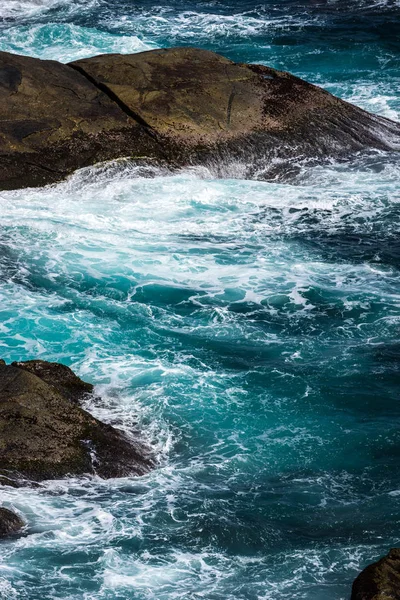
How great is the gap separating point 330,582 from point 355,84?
16.7 metres

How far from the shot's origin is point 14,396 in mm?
9406

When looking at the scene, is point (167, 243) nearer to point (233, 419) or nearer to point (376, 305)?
point (376, 305)

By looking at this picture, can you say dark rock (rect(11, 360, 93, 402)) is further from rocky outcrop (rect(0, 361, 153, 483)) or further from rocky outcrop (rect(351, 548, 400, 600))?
rocky outcrop (rect(351, 548, 400, 600))

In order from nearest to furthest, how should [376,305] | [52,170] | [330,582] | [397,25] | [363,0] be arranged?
1. [330,582]
2. [376,305]
3. [52,170]
4. [397,25]
5. [363,0]

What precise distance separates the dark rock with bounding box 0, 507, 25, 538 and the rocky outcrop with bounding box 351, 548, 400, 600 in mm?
2943

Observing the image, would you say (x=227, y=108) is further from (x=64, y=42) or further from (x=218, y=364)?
(x=64, y=42)

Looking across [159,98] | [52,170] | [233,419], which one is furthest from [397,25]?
[233,419]

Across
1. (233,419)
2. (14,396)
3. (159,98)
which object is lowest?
(233,419)

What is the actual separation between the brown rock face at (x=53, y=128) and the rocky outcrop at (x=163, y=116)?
17 mm

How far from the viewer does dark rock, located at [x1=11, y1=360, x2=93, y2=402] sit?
10234mm

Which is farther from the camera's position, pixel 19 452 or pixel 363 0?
pixel 363 0

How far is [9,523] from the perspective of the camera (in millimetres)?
8336

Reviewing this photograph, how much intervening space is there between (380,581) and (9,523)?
126 inches

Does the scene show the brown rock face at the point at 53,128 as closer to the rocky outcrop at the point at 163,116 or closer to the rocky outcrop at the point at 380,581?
the rocky outcrop at the point at 163,116
